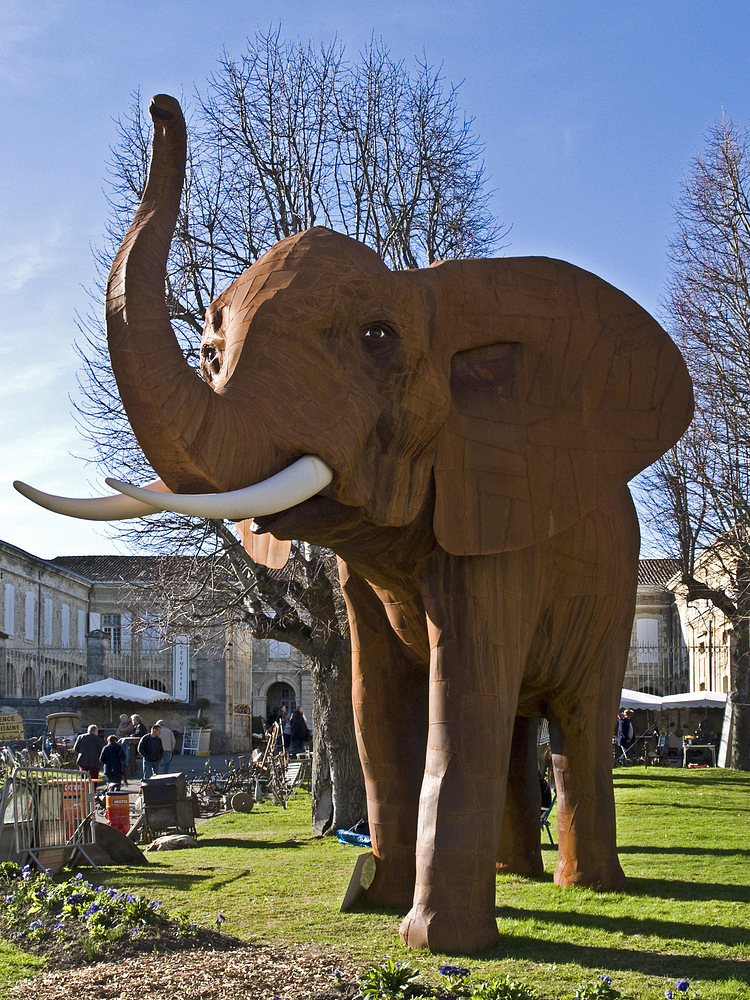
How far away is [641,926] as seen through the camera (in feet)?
20.1

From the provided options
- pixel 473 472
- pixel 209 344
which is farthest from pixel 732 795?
pixel 209 344

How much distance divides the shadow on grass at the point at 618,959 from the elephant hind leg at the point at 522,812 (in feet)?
6.84

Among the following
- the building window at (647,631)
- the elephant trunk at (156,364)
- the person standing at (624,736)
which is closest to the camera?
the elephant trunk at (156,364)

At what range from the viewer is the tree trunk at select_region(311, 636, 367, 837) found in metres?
12.7

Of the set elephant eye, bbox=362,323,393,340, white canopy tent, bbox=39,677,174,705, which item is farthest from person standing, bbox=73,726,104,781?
white canopy tent, bbox=39,677,174,705

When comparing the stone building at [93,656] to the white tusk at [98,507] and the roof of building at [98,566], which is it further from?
the white tusk at [98,507]

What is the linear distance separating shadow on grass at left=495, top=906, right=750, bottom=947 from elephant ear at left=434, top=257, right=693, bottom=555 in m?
2.20

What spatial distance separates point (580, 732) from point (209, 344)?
346 cm

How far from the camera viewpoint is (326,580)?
13.2 meters

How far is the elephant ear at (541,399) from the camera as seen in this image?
575 cm

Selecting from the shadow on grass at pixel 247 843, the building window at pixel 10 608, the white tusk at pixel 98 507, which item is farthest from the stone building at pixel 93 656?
the white tusk at pixel 98 507

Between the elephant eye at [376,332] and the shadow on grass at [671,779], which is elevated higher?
the elephant eye at [376,332]

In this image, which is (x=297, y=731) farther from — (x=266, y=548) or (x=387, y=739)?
(x=266, y=548)

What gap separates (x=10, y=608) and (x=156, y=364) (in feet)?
148
